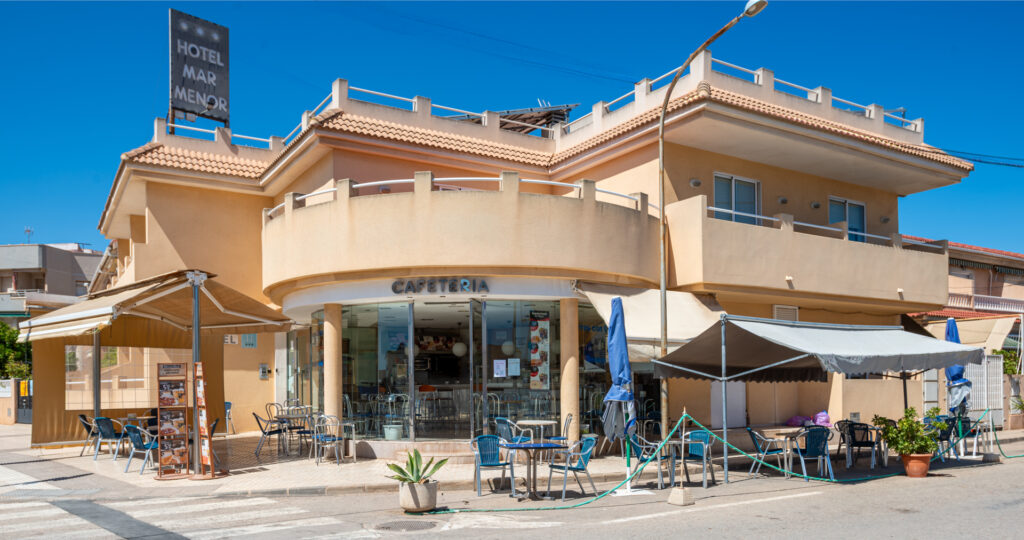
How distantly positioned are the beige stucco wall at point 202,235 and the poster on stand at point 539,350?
9240mm

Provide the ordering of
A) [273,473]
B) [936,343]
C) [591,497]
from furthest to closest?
1. [936,343]
2. [273,473]
3. [591,497]

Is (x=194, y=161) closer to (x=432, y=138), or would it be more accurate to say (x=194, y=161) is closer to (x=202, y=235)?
(x=202, y=235)

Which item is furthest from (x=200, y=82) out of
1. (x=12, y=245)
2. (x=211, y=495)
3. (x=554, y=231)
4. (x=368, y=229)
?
(x=12, y=245)

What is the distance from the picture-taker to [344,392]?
1695 centimetres

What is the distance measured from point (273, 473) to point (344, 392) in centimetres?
282

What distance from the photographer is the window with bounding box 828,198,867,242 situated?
22844 millimetres

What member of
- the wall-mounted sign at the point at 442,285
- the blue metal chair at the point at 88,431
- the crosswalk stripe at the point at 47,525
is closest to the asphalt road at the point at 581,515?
the crosswalk stripe at the point at 47,525

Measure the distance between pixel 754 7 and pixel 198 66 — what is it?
792 inches

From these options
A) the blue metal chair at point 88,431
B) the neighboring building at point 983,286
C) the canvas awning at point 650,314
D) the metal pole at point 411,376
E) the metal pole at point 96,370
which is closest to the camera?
the canvas awning at point 650,314

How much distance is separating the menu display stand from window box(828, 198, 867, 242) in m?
17.1

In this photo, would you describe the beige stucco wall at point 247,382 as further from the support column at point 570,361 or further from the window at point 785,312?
the window at point 785,312

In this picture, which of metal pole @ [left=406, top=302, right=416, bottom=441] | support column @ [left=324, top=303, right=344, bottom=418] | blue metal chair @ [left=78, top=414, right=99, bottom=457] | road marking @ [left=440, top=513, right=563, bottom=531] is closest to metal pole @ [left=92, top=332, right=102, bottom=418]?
blue metal chair @ [left=78, top=414, right=99, bottom=457]

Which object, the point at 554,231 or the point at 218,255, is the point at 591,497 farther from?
the point at 218,255

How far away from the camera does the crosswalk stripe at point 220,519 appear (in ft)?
32.7
